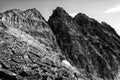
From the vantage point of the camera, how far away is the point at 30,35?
9706 cm

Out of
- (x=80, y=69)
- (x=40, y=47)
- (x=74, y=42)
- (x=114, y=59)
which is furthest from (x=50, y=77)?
(x=114, y=59)

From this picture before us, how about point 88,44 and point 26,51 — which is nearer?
point 26,51

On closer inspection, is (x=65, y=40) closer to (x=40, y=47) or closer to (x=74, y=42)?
(x=74, y=42)

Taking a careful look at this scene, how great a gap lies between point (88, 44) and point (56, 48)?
25.2 meters

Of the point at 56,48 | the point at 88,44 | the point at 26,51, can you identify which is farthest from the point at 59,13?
the point at 26,51

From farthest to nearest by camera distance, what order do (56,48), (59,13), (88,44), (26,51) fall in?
(59,13) → (88,44) → (56,48) → (26,51)

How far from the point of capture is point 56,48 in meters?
104

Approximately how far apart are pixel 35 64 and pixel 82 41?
168ft

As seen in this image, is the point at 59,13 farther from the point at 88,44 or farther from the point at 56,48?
the point at 56,48

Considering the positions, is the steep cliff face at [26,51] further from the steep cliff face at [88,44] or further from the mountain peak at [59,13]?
the mountain peak at [59,13]

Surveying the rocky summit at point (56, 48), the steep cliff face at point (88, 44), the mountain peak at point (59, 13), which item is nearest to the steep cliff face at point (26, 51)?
the rocky summit at point (56, 48)

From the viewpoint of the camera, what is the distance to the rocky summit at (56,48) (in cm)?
7031

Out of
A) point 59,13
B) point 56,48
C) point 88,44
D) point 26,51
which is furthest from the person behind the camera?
point 59,13

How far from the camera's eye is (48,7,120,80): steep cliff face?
3979 inches
